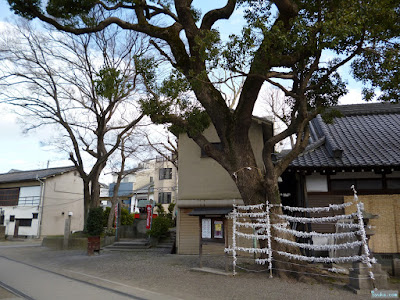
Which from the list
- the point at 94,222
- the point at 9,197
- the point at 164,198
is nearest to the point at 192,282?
the point at 94,222

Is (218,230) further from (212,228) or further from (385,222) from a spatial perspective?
(385,222)

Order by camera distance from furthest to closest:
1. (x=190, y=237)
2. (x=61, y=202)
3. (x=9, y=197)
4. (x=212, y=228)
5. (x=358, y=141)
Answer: (x=9, y=197) → (x=61, y=202) → (x=190, y=237) → (x=358, y=141) → (x=212, y=228)

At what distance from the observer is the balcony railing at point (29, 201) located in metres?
28.8

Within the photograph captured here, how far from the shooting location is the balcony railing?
28.8 meters

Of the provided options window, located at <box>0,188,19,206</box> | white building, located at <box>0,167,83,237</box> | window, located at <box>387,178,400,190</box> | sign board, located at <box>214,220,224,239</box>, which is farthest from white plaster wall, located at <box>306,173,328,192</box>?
window, located at <box>0,188,19,206</box>

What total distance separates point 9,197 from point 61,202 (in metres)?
6.01

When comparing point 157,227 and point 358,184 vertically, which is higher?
point 358,184

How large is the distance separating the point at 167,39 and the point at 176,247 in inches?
376

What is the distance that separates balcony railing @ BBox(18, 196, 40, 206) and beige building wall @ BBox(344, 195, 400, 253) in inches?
1095

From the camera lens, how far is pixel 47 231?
28406 millimetres

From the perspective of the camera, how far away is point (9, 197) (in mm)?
31469

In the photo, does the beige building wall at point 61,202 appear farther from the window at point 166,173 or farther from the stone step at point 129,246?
the stone step at point 129,246

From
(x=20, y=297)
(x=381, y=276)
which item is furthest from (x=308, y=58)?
(x=20, y=297)

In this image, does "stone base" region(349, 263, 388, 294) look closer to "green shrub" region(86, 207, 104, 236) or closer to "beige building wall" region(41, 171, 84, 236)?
"green shrub" region(86, 207, 104, 236)
